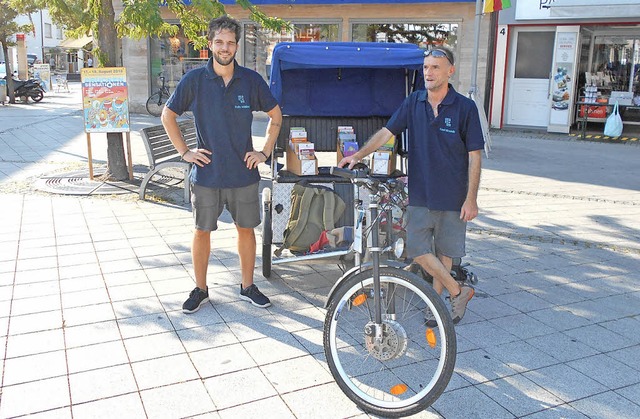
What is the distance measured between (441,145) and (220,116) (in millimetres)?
1472

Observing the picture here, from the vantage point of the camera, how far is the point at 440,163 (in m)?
3.74

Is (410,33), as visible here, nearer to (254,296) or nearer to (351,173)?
(254,296)

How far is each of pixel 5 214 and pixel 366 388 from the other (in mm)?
5204

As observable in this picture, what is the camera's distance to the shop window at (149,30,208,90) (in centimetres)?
1852

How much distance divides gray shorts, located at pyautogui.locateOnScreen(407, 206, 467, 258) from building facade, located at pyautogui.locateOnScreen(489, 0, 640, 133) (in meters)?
12.1

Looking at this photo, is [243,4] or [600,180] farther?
[600,180]

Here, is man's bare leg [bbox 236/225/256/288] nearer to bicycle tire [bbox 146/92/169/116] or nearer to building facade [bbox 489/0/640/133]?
building facade [bbox 489/0/640/133]

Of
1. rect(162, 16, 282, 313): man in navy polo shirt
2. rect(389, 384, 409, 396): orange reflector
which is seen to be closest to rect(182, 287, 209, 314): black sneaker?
rect(162, 16, 282, 313): man in navy polo shirt

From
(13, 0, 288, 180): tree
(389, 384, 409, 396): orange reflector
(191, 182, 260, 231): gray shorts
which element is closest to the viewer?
(389, 384, 409, 396): orange reflector

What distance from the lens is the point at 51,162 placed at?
1005cm

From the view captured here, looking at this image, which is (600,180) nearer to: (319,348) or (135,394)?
(319,348)

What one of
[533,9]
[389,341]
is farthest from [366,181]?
[533,9]

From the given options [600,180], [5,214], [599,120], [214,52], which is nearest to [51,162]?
[5,214]

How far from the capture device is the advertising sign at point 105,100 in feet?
26.9
